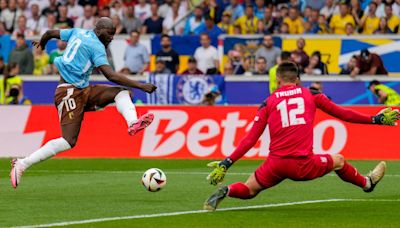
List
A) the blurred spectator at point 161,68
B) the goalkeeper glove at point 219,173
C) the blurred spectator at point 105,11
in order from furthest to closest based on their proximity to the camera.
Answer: the blurred spectator at point 105,11 < the blurred spectator at point 161,68 < the goalkeeper glove at point 219,173

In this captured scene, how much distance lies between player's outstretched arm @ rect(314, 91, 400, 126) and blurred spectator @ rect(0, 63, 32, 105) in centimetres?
1468

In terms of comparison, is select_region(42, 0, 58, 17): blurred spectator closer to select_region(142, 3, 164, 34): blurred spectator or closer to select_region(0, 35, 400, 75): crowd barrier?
select_region(142, 3, 164, 34): blurred spectator

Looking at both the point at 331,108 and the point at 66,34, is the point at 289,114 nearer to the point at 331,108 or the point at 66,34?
the point at 331,108

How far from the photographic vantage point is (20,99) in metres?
26.8

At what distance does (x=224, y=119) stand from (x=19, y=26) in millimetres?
10241

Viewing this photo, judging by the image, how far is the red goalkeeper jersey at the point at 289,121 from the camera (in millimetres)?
12227

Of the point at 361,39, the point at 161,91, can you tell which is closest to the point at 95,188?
the point at 161,91

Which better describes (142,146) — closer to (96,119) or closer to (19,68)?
(96,119)

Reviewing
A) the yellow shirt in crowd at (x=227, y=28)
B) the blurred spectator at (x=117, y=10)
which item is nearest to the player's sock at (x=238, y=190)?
the yellow shirt in crowd at (x=227, y=28)

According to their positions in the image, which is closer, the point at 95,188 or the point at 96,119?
the point at 95,188

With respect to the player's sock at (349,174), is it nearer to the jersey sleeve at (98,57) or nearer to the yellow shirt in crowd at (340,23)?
the jersey sleeve at (98,57)

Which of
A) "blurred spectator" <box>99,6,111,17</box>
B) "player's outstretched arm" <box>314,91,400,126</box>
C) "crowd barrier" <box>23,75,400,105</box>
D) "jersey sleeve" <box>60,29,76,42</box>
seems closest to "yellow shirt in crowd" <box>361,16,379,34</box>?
"crowd barrier" <box>23,75,400,105</box>

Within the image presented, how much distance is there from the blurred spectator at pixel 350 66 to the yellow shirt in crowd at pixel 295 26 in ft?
5.50

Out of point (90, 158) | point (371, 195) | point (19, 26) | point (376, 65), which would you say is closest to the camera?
point (371, 195)
